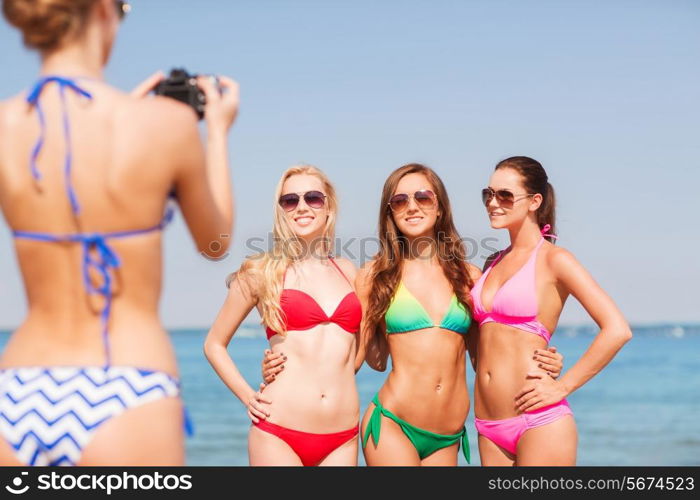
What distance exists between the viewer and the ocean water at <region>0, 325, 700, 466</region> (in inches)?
779

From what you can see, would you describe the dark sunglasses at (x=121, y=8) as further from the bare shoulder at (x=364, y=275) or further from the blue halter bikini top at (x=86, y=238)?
the bare shoulder at (x=364, y=275)

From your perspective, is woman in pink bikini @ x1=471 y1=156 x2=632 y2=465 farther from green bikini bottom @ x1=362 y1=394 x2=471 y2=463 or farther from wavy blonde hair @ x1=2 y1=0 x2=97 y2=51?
wavy blonde hair @ x1=2 y1=0 x2=97 y2=51

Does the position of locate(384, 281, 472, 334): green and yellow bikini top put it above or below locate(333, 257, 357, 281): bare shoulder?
below

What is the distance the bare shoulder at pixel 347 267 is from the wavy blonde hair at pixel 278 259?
4.2 inches

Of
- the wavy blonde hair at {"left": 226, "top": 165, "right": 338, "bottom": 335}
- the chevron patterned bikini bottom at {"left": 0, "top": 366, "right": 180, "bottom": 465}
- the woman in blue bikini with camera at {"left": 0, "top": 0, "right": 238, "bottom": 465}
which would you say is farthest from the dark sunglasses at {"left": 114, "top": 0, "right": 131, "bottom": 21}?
the wavy blonde hair at {"left": 226, "top": 165, "right": 338, "bottom": 335}

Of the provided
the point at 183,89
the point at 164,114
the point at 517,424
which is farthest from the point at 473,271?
the point at 164,114

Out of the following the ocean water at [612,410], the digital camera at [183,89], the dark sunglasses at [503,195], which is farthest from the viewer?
the ocean water at [612,410]

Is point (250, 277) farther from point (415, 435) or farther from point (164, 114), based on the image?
point (164, 114)

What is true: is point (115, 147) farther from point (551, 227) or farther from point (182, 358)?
point (182, 358)

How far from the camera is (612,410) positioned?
26.9 m

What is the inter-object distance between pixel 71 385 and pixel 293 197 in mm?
3795

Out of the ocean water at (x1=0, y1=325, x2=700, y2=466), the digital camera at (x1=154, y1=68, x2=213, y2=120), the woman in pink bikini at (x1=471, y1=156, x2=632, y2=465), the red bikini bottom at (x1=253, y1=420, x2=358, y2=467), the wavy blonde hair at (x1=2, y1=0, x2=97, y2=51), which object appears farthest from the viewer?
the ocean water at (x1=0, y1=325, x2=700, y2=466)

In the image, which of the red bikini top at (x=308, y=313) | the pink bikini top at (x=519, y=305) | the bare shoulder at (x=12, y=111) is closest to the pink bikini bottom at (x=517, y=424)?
the pink bikini top at (x=519, y=305)

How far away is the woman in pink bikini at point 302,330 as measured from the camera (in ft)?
19.6
